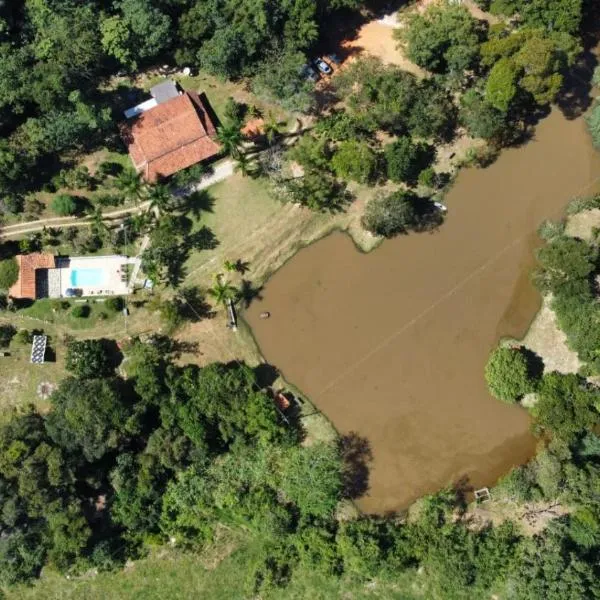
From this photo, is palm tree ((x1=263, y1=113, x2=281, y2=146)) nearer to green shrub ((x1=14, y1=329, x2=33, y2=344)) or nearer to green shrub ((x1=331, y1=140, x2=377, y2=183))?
green shrub ((x1=331, y1=140, x2=377, y2=183))

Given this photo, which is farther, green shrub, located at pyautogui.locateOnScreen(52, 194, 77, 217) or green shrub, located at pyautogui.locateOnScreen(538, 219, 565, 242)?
green shrub, located at pyautogui.locateOnScreen(52, 194, 77, 217)

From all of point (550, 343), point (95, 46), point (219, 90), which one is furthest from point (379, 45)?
point (550, 343)

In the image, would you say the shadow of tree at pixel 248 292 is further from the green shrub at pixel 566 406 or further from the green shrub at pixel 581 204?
the green shrub at pixel 581 204

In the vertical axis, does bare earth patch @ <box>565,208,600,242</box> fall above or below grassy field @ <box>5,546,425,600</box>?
above

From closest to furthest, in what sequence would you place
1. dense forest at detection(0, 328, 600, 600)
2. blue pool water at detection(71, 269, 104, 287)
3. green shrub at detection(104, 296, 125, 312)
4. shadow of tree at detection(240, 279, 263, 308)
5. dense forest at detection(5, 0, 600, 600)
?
dense forest at detection(0, 328, 600, 600) → dense forest at detection(5, 0, 600, 600) → green shrub at detection(104, 296, 125, 312) → shadow of tree at detection(240, 279, 263, 308) → blue pool water at detection(71, 269, 104, 287)

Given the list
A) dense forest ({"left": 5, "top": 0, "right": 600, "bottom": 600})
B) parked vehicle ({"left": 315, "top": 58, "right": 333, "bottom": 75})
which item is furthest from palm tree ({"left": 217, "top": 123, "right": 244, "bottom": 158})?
parked vehicle ({"left": 315, "top": 58, "right": 333, "bottom": 75})

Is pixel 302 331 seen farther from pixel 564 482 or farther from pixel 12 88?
pixel 12 88

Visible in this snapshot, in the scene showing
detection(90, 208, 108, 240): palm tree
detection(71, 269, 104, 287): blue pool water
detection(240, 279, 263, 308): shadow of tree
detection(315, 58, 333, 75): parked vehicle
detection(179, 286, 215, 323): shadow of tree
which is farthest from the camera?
detection(315, 58, 333, 75): parked vehicle

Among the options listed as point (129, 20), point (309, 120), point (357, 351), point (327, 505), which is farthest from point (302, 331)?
point (129, 20)
